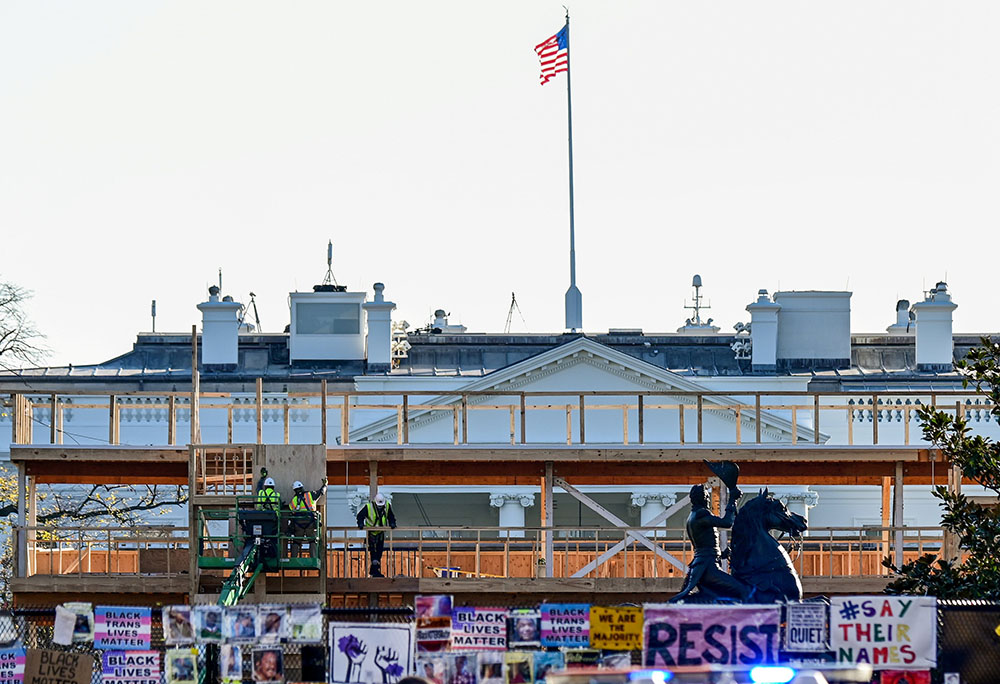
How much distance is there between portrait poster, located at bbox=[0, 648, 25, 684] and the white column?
30.5 meters

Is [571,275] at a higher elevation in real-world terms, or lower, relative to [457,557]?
higher

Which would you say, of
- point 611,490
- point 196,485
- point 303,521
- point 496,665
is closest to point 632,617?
point 496,665

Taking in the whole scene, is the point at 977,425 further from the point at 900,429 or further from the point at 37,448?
the point at 37,448

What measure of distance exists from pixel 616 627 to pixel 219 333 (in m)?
39.9

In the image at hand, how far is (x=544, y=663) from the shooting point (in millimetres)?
17094

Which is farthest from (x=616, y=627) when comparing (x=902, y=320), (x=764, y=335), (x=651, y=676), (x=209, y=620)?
(x=902, y=320)

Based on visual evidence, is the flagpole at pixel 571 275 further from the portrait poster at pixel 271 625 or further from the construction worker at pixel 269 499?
the portrait poster at pixel 271 625

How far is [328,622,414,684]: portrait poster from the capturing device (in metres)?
16.7

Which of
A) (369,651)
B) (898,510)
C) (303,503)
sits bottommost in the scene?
(369,651)

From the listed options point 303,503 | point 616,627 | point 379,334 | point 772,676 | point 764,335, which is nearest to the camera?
point 772,676

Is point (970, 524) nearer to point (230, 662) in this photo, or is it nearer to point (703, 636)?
point (703, 636)

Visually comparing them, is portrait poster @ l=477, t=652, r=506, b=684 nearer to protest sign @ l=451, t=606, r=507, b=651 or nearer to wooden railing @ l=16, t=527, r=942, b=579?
protest sign @ l=451, t=606, r=507, b=651

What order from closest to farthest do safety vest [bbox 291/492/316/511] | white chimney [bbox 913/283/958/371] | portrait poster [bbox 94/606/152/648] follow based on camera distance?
1. portrait poster [bbox 94/606/152/648]
2. safety vest [bbox 291/492/316/511]
3. white chimney [bbox 913/283/958/371]

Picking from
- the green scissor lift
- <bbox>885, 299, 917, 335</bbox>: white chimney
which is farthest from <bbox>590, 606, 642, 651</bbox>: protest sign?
<bbox>885, 299, 917, 335</bbox>: white chimney
